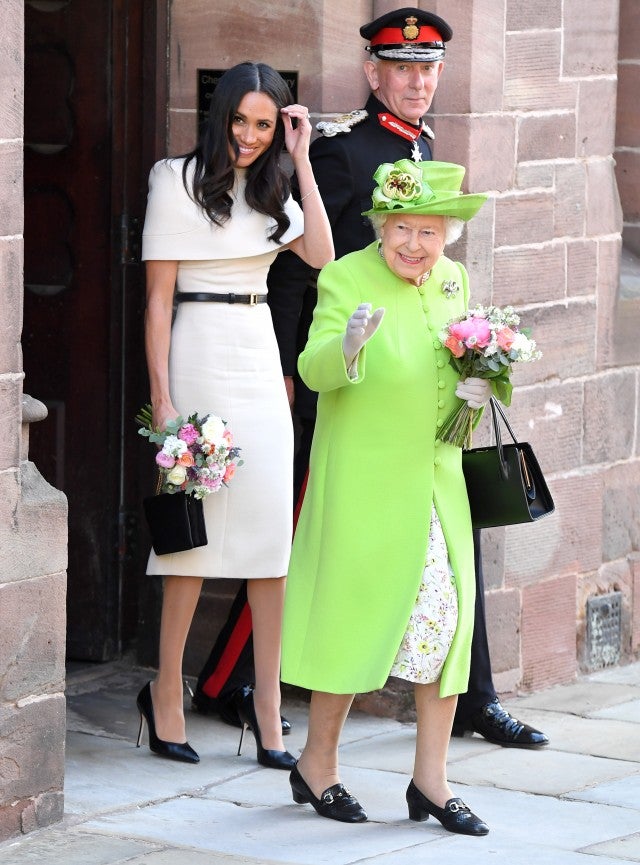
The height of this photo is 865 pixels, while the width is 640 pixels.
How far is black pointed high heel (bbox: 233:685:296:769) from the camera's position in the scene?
18.8 feet

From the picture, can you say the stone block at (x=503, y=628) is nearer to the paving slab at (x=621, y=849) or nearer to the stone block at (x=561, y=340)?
the stone block at (x=561, y=340)

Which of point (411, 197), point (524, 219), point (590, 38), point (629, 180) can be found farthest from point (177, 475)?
point (629, 180)

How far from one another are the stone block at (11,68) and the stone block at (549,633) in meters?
2.84

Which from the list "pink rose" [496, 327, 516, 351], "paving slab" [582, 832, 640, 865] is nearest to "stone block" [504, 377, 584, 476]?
"pink rose" [496, 327, 516, 351]

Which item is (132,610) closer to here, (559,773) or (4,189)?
(559,773)

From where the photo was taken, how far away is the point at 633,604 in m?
7.50

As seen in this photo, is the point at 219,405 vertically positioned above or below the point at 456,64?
below

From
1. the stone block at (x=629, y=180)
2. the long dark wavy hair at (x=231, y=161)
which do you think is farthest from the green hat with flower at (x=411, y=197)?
the stone block at (x=629, y=180)

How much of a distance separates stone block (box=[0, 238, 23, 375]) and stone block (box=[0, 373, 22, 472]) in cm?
3

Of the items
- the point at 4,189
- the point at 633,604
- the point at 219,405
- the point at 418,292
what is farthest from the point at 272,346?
the point at 633,604

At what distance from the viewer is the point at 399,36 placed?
233 inches

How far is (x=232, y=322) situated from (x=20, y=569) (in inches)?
45.5

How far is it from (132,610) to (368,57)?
2.11 meters

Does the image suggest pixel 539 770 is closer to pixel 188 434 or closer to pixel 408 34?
pixel 188 434
